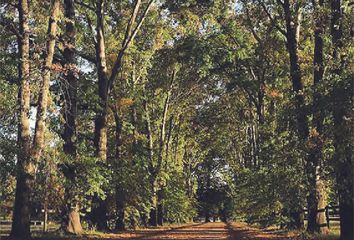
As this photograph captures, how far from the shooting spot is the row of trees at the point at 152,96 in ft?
47.2

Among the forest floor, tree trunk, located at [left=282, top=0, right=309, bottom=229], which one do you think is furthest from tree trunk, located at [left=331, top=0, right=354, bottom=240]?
the forest floor

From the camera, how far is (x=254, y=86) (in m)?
31.1

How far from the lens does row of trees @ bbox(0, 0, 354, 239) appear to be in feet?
47.2

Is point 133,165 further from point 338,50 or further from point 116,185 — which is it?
point 338,50

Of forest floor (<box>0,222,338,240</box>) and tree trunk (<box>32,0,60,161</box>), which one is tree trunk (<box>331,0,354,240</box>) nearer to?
forest floor (<box>0,222,338,240</box>)

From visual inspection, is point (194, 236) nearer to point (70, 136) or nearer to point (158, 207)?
point (70, 136)

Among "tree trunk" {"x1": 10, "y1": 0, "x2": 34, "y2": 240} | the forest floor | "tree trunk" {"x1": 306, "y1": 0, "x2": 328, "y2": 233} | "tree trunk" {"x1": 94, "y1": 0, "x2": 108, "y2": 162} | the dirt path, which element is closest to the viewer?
"tree trunk" {"x1": 306, "y1": 0, "x2": 328, "y2": 233}

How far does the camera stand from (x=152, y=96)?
4066 centimetres

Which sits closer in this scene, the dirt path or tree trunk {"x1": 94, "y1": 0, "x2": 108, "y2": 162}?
the dirt path

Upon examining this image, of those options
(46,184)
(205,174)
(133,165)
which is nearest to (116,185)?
(133,165)

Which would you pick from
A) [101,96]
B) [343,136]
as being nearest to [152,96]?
[101,96]

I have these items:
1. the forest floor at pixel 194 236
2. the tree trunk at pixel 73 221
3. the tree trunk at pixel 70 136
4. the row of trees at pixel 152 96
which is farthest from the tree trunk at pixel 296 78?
the tree trunk at pixel 73 221

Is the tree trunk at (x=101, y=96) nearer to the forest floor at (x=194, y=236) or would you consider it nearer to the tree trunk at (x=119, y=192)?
the tree trunk at (x=119, y=192)

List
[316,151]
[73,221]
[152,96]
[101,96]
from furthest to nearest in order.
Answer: [152,96], [101,96], [73,221], [316,151]
